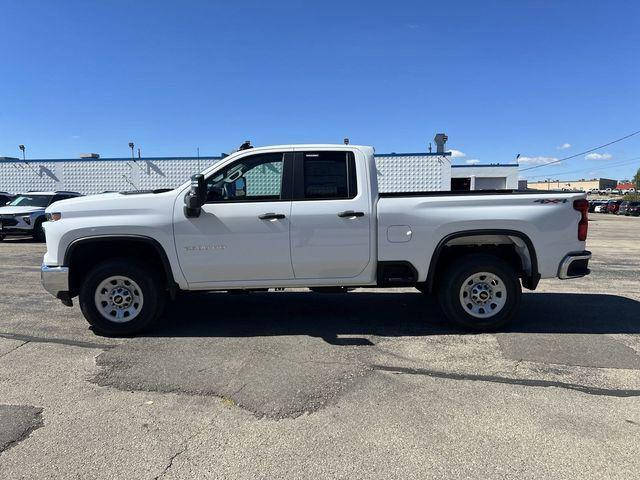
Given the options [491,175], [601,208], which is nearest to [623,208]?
[601,208]

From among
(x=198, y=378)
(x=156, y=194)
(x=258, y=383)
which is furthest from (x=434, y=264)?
(x=156, y=194)

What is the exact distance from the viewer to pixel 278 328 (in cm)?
584

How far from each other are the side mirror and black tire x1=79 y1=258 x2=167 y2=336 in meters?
0.87

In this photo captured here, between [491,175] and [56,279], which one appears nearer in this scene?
[56,279]

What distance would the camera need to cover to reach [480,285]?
18.6 feet

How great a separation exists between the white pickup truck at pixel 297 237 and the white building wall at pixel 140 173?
23.0 meters

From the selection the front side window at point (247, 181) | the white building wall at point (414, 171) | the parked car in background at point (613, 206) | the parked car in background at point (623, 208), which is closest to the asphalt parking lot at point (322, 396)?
the front side window at point (247, 181)

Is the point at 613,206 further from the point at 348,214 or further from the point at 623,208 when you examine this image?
the point at 348,214

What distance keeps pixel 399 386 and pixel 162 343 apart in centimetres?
267

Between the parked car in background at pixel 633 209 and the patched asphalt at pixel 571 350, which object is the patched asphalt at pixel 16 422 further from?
the parked car in background at pixel 633 209

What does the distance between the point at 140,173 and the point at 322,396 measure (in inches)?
1139

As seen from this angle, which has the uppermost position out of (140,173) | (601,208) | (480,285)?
(140,173)

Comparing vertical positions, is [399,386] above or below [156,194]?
below

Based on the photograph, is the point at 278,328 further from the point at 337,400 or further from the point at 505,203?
the point at 505,203
